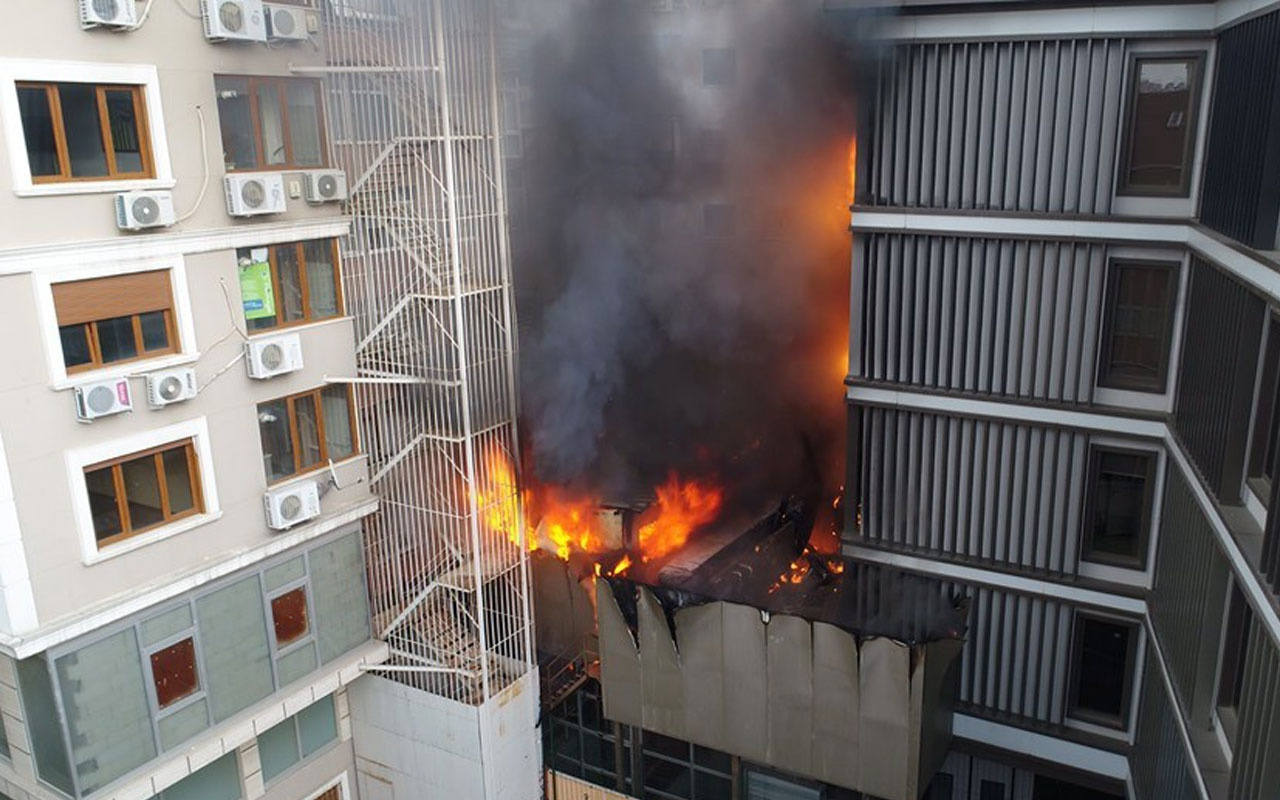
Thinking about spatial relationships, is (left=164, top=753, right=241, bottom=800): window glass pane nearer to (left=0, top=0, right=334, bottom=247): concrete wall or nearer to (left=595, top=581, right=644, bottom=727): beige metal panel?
(left=595, top=581, right=644, bottom=727): beige metal panel

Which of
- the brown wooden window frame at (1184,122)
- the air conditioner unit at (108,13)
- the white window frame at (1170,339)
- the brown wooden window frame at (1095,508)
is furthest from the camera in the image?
the brown wooden window frame at (1095,508)

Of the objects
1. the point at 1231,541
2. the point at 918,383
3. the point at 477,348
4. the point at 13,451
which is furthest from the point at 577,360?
the point at 1231,541

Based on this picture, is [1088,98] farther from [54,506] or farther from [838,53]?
[54,506]

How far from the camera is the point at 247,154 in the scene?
32.2 ft

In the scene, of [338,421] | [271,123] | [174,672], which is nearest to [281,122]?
[271,123]

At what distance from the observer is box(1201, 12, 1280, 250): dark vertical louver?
21.5 ft

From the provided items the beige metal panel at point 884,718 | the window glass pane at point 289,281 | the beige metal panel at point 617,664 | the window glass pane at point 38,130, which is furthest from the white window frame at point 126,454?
the beige metal panel at point 884,718

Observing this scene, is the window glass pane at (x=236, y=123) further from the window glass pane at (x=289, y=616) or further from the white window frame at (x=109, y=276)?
the window glass pane at (x=289, y=616)

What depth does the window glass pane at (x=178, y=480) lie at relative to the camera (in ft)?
31.2

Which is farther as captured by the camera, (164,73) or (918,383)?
(918,383)

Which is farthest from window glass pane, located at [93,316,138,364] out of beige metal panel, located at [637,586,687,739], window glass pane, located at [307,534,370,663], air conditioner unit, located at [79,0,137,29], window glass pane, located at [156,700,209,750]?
beige metal panel, located at [637,586,687,739]

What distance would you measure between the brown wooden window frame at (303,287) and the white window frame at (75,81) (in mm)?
1357

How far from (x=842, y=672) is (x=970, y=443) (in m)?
2.67

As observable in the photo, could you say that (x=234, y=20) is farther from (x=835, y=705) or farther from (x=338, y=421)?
(x=835, y=705)
